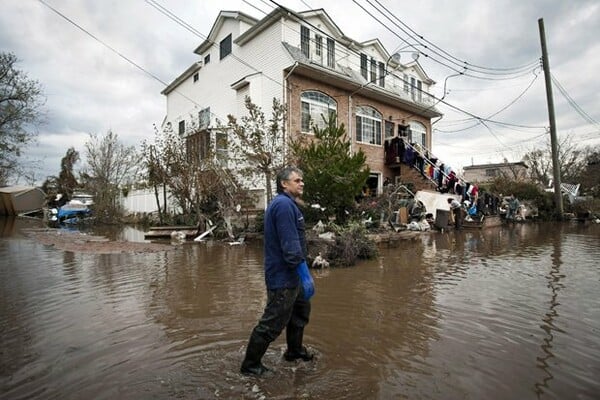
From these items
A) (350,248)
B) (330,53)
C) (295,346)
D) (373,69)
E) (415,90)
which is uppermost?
(373,69)

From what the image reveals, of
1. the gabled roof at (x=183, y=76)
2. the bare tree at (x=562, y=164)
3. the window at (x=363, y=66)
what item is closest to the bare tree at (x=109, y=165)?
the gabled roof at (x=183, y=76)

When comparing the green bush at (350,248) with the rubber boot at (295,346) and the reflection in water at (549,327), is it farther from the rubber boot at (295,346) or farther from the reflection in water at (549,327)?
the rubber boot at (295,346)

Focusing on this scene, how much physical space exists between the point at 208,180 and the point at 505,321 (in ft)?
40.7

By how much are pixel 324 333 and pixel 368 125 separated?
18858 millimetres

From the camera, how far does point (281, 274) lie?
307 centimetres

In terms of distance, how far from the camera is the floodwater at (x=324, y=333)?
287 cm

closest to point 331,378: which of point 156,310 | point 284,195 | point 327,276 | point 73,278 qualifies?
point 284,195

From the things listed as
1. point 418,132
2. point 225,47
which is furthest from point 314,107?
point 418,132

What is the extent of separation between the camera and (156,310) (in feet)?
16.2

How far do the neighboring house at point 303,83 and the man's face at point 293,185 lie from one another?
11520 millimetres

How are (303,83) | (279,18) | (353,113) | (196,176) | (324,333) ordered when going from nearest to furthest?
(324,333)
(196,176)
(279,18)
(303,83)
(353,113)

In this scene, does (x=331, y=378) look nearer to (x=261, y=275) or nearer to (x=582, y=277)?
(x=261, y=275)

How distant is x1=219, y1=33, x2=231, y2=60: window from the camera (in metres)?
20.8

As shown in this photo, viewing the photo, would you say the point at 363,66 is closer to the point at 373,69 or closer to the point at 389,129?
the point at 373,69
